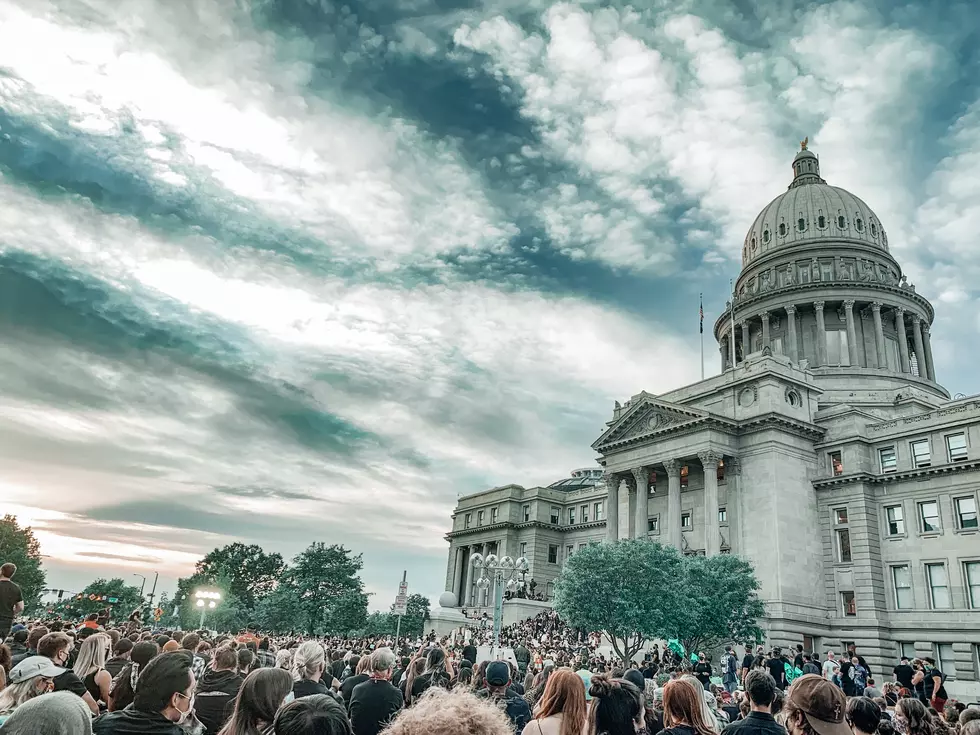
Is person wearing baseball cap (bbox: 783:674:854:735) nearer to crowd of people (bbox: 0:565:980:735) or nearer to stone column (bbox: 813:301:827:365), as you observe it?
crowd of people (bbox: 0:565:980:735)

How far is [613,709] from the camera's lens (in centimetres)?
675

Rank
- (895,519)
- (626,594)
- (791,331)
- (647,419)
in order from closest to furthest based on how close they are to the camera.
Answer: (626,594), (895,519), (647,419), (791,331)

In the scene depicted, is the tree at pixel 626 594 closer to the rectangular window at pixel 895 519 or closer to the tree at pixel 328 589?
the rectangular window at pixel 895 519

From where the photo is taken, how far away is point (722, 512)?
51094mm

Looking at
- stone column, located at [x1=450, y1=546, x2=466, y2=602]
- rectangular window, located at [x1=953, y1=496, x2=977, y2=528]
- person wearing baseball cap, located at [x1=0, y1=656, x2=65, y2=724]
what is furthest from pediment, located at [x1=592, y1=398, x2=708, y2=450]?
person wearing baseball cap, located at [x1=0, y1=656, x2=65, y2=724]

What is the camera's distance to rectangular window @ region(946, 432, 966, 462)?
43.0 metres

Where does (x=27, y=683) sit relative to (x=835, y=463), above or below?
below

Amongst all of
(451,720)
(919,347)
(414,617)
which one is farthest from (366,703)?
(414,617)

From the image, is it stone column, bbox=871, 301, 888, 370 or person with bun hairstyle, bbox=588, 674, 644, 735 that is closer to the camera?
person with bun hairstyle, bbox=588, 674, 644, 735

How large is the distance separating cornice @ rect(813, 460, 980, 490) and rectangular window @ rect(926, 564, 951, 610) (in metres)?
5.41

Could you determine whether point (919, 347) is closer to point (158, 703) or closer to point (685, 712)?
point (685, 712)

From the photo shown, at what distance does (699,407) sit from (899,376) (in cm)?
2133

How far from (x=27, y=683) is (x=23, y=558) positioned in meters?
97.0

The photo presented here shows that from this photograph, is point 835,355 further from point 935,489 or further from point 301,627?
point 301,627
